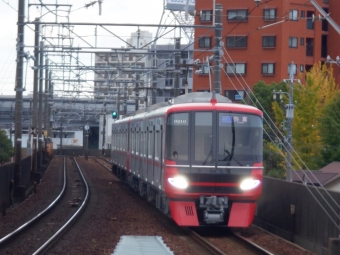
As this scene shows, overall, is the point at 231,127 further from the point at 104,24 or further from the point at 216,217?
the point at 104,24

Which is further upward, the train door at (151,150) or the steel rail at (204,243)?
the train door at (151,150)

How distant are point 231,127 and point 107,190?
1365 centimetres

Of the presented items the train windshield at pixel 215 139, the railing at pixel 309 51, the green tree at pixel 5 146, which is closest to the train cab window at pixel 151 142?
the train windshield at pixel 215 139

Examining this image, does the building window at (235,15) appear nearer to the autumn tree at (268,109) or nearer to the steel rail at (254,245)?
the autumn tree at (268,109)

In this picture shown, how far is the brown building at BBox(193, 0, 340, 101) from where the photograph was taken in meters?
49.1

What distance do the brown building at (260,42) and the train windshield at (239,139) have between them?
115ft

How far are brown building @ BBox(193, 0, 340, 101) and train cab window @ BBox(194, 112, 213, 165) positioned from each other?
3514 centimetres

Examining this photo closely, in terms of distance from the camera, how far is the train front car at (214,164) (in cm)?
1329

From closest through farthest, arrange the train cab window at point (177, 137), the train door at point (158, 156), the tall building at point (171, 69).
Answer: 1. the train cab window at point (177, 137)
2. the train door at point (158, 156)
3. the tall building at point (171, 69)

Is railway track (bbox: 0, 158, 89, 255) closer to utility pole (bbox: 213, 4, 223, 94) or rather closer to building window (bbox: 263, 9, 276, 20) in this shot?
utility pole (bbox: 213, 4, 223, 94)

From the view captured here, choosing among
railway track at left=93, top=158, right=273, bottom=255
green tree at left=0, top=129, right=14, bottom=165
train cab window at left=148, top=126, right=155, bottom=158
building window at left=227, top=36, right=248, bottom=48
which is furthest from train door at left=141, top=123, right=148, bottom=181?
green tree at left=0, top=129, right=14, bottom=165

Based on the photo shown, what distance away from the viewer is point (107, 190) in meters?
26.5

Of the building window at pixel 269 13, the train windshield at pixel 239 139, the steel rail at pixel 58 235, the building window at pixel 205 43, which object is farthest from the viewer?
the building window at pixel 205 43

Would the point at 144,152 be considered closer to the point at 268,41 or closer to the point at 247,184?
the point at 247,184
